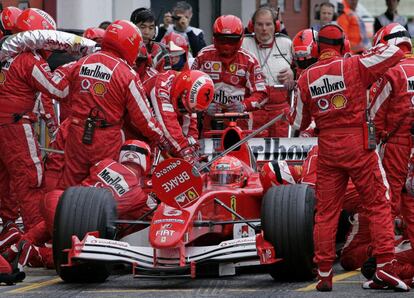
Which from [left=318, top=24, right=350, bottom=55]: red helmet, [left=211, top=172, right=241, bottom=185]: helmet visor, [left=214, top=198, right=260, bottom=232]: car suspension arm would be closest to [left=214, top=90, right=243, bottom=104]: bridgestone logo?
[left=211, top=172, right=241, bottom=185]: helmet visor

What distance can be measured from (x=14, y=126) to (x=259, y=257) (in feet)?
11.7

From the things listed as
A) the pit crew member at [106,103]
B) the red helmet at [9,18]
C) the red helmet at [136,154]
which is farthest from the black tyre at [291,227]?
the red helmet at [9,18]

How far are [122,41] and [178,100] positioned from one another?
1.09 m

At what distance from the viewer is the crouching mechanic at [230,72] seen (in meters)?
16.6

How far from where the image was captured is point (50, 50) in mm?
14750

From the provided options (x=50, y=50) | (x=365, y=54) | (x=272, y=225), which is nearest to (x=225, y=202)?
(x=272, y=225)

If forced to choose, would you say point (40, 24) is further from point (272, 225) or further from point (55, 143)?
point (272, 225)

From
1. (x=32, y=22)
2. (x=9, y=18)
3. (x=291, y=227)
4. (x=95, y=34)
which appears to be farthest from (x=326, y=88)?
(x=95, y=34)

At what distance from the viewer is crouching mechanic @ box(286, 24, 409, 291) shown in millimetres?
11922

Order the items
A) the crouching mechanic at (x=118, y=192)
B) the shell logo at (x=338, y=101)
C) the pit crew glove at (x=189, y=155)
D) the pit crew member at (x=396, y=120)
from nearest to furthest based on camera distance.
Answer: the shell logo at (x=338, y=101)
the pit crew member at (x=396, y=120)
the crouching mechanic at (x=118, y=192)
the pit crew glove at (x=189, y=155)

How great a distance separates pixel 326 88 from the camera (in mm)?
12117

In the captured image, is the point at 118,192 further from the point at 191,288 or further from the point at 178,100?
the point at 178,100

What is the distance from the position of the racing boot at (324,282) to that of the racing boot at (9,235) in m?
3.33

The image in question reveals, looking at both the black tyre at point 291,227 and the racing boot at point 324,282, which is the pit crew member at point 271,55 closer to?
the black tyre at point 291,227
